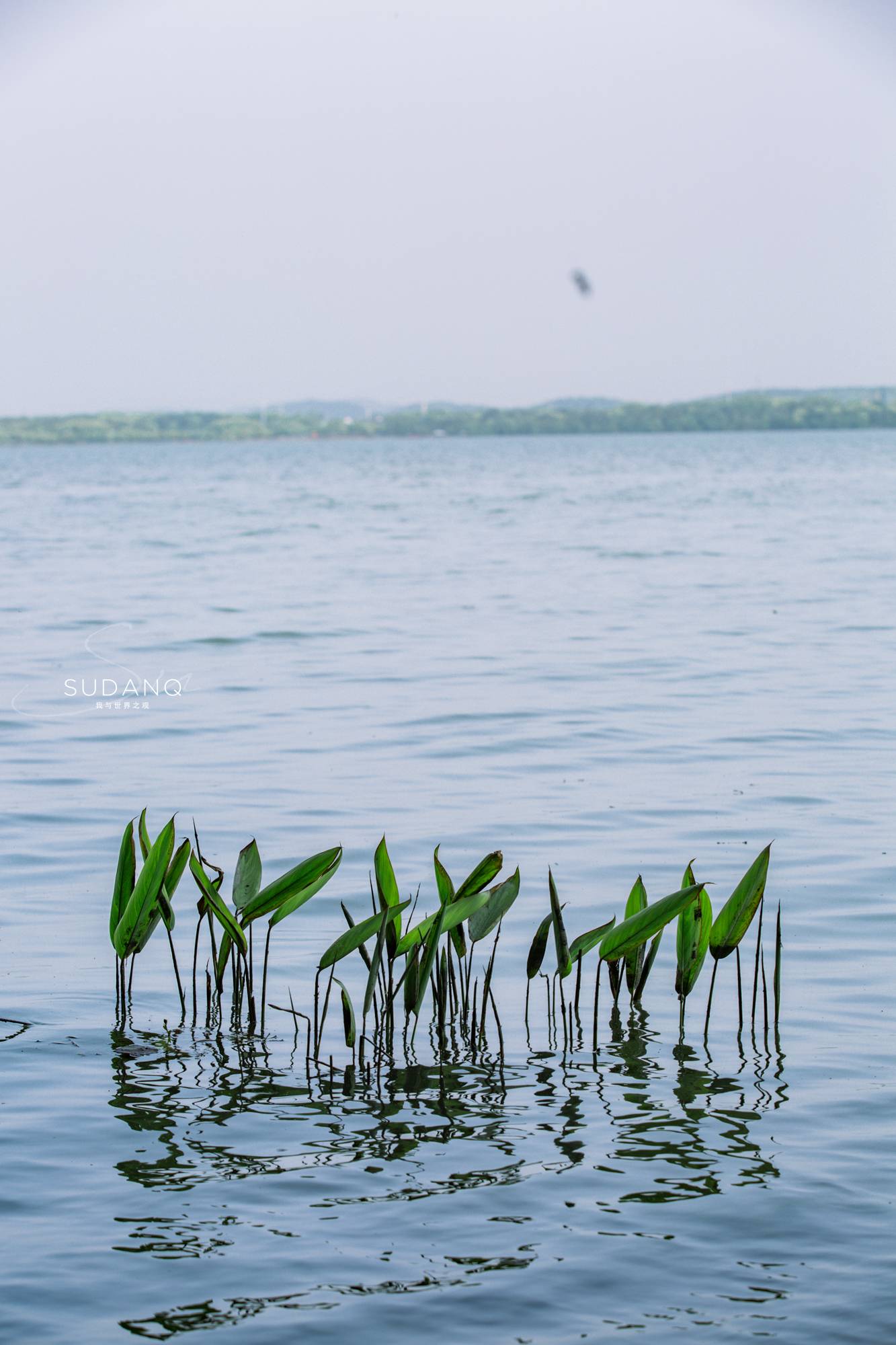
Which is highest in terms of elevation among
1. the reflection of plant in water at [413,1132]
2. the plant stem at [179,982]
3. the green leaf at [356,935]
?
the green leaf at [356,935]

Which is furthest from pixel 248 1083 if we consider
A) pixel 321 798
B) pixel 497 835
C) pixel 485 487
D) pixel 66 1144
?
pixel 485 487

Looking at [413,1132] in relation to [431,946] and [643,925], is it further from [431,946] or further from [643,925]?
[643,925]

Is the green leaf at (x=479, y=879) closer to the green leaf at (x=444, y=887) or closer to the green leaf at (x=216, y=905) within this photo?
the green leaf at (x=444, y=887)

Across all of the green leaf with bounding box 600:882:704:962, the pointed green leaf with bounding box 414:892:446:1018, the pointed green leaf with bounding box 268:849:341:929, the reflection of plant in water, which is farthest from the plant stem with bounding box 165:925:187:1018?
the green leaf with bounding box 600:882:704:962

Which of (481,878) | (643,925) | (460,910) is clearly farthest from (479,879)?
(643,925)

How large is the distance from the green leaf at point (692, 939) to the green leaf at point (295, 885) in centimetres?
125

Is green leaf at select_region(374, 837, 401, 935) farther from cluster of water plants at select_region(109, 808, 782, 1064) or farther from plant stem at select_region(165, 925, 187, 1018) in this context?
plant stem at select_region(165, 925, 187, 1018)

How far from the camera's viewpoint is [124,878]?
204 inches

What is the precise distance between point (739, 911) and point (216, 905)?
181 centimetres

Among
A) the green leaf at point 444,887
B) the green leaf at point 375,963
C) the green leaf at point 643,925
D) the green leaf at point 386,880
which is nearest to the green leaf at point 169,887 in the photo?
the green leaf at point 386,880

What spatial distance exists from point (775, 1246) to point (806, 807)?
5694 mm

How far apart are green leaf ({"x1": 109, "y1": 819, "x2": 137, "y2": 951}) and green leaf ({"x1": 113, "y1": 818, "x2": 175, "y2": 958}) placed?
0.02 metres

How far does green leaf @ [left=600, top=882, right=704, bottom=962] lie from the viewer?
4.67 m

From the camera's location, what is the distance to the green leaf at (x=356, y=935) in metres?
4.81
